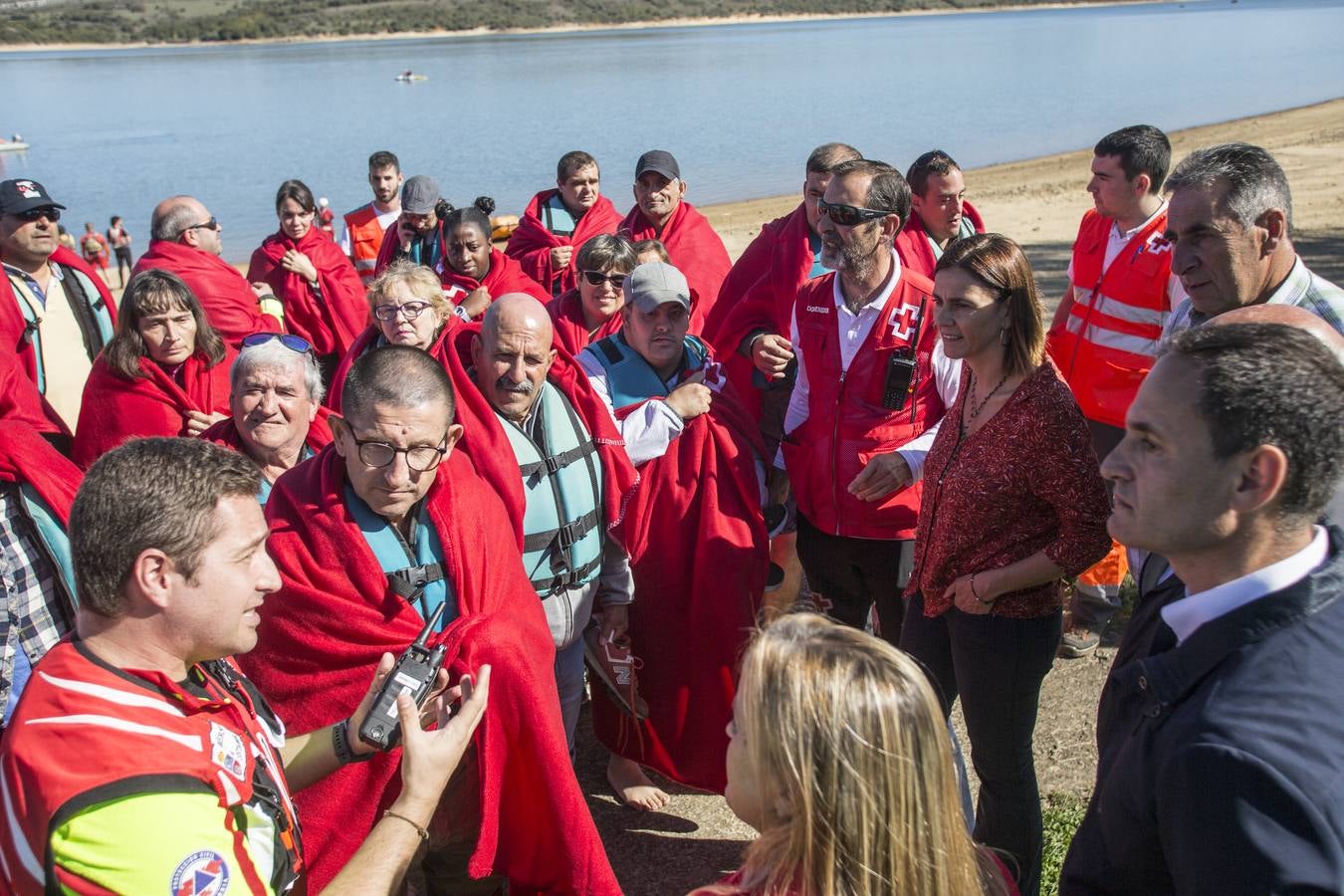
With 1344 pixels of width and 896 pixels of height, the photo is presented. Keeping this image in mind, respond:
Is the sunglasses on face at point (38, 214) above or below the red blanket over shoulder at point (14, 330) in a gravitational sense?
above

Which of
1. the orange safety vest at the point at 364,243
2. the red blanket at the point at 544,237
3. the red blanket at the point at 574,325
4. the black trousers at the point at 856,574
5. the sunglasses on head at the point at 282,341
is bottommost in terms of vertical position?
the orange safety vest at the point at 364,243

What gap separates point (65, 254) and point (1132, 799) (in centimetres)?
548

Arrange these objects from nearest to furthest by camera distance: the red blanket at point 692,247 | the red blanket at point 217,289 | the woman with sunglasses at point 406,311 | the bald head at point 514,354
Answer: the bald head at point 514,354
the woman with sunglasses at point 406,311
the red blanket at point 217,289
the red blanket at point 692,247

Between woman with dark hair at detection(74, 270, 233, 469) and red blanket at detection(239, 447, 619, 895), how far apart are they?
1.69 meters

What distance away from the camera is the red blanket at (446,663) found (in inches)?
116

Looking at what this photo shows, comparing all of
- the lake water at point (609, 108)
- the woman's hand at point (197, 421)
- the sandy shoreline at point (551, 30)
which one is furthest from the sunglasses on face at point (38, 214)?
the sandy shoreline at point (551, 30)

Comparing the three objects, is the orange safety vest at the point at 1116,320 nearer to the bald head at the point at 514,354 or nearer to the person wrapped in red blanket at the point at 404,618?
the bald head at the point at 514,354

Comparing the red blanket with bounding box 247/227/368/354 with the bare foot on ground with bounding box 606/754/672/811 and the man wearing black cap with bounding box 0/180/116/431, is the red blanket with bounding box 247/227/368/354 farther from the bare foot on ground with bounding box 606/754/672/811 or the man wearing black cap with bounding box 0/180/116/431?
the bare foot on ground with bounding box 606/754/672/811

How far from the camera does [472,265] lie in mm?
6402

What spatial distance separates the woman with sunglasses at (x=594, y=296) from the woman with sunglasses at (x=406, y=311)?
521 mm

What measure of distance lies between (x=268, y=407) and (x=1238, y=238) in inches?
118

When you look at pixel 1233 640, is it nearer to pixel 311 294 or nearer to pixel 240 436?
pixel 240 436

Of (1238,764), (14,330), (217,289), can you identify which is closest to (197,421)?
(14,330)

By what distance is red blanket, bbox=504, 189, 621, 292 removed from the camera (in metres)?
7.49
